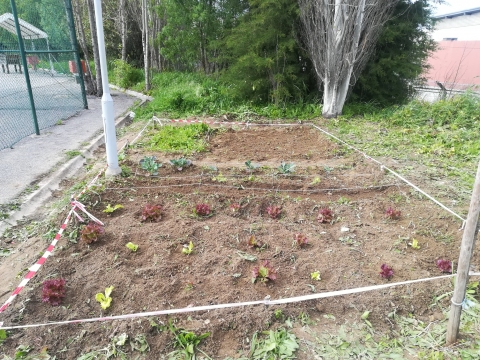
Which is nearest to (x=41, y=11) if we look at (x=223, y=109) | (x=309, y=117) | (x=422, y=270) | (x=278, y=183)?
(x=223, y=109)

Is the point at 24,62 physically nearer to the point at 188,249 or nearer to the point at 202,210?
the point at 202,210

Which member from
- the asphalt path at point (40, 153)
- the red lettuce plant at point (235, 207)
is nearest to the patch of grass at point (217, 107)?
the asphalt path at point (40, 153)

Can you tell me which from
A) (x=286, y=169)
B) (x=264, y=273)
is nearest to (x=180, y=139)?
(x=286, y=169)

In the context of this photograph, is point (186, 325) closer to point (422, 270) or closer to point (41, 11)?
point (422, 270)

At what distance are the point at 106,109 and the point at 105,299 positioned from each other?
8.00 feet

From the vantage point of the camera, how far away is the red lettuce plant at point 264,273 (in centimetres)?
267

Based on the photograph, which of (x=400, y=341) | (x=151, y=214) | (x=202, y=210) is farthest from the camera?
(x=202, y=210)

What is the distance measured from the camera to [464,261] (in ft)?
6.54

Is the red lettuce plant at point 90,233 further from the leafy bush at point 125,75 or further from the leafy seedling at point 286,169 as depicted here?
the leafy bush at point 125,75

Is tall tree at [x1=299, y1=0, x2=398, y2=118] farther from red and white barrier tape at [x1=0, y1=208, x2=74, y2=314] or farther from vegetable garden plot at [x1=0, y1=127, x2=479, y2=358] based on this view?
red and white barrier tape at [x1=0, y1=208, x2=74, y2=314]

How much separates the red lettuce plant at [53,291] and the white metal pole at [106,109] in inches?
82.9

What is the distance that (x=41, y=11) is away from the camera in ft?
28.0

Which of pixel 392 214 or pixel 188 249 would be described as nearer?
pixel 188 249

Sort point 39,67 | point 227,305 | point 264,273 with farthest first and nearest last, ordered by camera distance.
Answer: point 39,67 < point 264,273 < point 227,305
